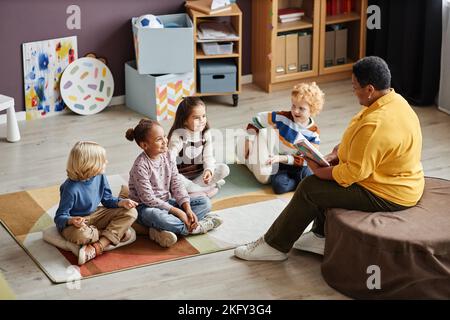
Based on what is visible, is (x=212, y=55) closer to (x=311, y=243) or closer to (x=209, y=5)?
(x=209, y=5)

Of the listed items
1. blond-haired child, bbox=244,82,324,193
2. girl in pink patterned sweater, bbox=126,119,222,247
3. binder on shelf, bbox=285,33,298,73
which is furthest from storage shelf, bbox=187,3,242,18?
girl in pink patterned sweater, bbox=126,119,222,247

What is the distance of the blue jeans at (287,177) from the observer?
4.07 metres

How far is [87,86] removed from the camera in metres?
5.11

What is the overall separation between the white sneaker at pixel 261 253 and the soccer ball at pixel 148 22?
75.0 inches

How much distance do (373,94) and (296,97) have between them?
2.71 feet

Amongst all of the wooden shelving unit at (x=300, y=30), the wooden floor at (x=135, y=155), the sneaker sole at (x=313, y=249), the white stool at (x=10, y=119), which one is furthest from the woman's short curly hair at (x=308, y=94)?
the white stool at (x=10, y=119)

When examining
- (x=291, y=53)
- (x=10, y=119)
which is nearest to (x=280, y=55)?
(x=291, y=53)

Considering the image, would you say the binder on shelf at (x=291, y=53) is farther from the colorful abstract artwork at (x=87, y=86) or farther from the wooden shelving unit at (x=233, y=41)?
the colorful abstract artwork at (x=87, y=86)

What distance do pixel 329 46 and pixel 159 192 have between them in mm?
2362

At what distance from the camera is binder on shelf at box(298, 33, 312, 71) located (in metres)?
5.47

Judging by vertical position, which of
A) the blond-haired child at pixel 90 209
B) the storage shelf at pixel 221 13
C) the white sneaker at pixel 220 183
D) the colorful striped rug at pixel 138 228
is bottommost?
the colorful striped rug at pixel 138 228

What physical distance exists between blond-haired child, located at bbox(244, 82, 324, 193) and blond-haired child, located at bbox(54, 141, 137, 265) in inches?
33.3

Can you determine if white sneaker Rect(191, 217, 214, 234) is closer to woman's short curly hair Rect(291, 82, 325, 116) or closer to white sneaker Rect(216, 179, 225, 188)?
white sneaker Rect(216, 179, 225, 188)

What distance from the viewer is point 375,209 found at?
10.6 ft
